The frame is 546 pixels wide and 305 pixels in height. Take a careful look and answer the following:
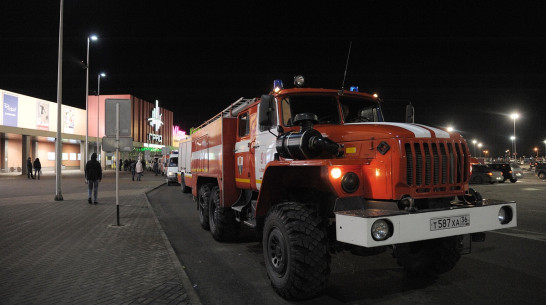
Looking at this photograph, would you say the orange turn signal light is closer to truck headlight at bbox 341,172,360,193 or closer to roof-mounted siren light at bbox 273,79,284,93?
truck headlight at bbox 341,172,360,193

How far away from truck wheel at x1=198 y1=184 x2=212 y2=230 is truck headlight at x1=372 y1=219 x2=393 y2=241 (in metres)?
5.30

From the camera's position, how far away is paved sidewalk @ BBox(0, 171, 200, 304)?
4.29m

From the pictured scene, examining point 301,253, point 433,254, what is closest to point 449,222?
point 433,254

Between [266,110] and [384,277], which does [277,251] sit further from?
[266,110]

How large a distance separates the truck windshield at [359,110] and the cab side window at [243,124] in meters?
1.82

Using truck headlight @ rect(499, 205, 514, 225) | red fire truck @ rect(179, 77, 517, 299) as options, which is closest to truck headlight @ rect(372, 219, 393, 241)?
red fire truck @ rect(179, 77, 517, 299)

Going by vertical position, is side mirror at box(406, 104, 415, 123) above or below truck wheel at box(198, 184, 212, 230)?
above

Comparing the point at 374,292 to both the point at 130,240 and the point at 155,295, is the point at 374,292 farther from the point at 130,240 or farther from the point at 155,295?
the point at 130,240

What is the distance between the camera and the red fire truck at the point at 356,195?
3736 mm

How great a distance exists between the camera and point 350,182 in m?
3.98

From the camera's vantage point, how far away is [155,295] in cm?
427

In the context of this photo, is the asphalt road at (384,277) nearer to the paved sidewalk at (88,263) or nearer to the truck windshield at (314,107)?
the paved sidewalk at (88,263)

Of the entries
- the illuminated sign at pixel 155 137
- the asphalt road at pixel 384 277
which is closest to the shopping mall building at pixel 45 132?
the illuminated sign at pixel 155 137

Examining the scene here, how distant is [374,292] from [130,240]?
496cm
